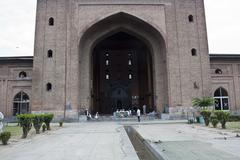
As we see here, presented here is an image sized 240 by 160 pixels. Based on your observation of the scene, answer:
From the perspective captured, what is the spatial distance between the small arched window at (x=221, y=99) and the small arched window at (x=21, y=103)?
2267cm

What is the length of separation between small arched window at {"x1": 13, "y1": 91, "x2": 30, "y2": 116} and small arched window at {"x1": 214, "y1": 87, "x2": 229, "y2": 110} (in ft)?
74.4

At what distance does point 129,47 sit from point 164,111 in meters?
18.4

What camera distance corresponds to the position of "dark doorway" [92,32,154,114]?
4019 centimetres

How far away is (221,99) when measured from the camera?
29.5 meters

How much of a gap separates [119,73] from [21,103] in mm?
18369

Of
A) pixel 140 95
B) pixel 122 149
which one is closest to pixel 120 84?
pixel 140 95

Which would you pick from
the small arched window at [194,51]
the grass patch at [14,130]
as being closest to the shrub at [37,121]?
the grass patch at [14,130]

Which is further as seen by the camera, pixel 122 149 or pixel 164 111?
pixel 164 111

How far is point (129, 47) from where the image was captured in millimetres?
42469

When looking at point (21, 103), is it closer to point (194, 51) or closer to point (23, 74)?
point (23, 74)

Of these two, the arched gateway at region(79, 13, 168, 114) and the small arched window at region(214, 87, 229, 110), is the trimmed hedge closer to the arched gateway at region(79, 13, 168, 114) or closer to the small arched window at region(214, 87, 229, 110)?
the arched gateway at region(79, 13, 168, 114)

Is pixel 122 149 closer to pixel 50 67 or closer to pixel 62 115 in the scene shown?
pixel 62 115

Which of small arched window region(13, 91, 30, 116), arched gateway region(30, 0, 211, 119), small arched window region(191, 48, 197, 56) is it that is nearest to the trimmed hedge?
arched gateway region(30, 0, 211, 119)

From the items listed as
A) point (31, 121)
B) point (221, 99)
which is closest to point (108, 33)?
point (221, 99)
